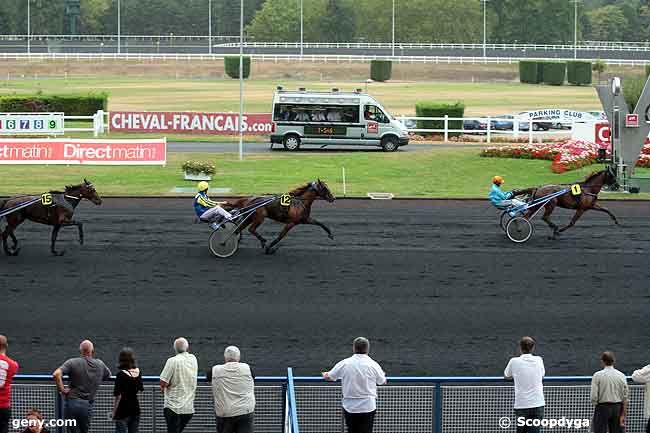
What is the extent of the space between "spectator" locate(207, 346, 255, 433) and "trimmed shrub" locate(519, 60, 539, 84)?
268 feet

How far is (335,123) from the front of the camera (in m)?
38.3

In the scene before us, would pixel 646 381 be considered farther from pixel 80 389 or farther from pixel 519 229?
pixel 519 229

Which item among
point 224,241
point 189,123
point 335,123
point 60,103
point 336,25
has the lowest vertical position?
point 224,241

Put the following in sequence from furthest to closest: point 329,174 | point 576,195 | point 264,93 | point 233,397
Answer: point 264,93, point 329,174, point 576,195, point 233,397

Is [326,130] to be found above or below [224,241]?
above

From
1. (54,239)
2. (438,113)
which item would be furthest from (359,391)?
(438,113)

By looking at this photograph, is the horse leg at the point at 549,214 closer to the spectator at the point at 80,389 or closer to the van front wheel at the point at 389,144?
the spectator at the point at 80,389

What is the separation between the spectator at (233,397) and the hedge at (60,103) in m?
38.6

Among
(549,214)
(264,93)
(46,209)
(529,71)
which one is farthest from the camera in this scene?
(529,71)

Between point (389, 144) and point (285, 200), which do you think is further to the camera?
point (389, 144)

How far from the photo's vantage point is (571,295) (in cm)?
1788

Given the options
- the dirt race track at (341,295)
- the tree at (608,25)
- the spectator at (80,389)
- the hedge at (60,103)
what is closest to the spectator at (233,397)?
the spectator at (80,389)

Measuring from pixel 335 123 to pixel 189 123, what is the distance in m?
7.81

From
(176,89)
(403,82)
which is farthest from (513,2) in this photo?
(176,89)
